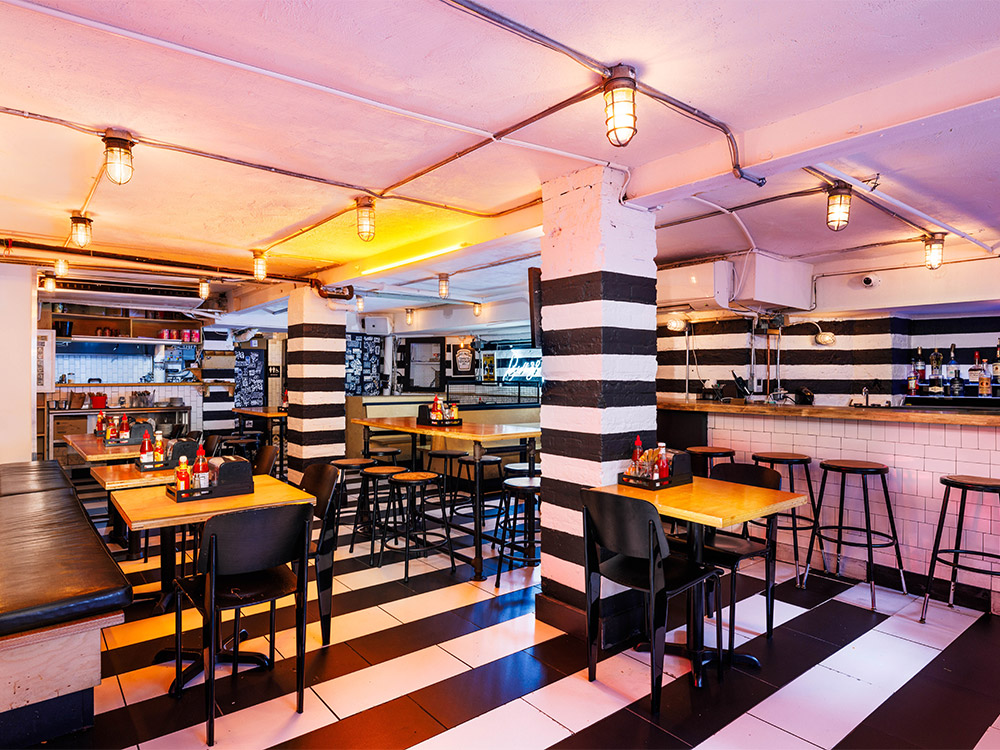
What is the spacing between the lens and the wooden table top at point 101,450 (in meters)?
5.02

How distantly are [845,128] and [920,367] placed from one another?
5920 mm

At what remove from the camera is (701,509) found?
295cm

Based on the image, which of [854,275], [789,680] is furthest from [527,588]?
[854,275]

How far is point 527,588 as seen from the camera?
4.51 metres

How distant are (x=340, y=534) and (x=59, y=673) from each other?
11.6 ft

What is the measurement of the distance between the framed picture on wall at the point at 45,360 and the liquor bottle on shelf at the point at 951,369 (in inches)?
463

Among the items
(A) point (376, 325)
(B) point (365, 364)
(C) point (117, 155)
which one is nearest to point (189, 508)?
(C) point (117, 155)

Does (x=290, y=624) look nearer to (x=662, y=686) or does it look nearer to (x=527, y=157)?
(x=662, y=686)

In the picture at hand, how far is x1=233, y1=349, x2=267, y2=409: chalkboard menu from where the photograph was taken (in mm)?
14875

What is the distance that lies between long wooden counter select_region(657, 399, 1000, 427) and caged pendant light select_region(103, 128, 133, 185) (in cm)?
475

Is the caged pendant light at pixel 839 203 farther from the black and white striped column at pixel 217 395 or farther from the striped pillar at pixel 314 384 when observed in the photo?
the black and white striped column at pixel 217 395

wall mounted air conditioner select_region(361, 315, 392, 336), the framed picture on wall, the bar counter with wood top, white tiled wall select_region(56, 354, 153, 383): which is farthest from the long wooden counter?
white tiled wall select_region(56, 354, 153, 383)

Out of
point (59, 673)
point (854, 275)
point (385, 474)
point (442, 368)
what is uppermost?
point (854, 275)

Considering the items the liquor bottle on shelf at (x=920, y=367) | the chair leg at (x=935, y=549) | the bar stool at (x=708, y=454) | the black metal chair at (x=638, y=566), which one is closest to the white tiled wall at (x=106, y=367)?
the bar stool at (x=708, y=454)
